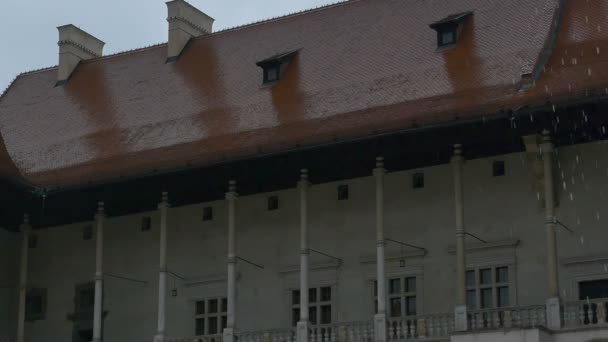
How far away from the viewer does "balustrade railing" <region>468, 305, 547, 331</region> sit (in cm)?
2505

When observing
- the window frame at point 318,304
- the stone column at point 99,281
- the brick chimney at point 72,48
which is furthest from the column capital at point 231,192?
the brick chimney at point 72,48

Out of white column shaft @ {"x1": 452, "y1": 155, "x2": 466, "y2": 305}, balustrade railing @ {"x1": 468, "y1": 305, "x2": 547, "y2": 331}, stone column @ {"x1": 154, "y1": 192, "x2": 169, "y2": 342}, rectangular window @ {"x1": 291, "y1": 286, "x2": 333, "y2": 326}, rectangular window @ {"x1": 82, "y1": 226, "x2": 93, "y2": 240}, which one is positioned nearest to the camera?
balustrade railing @ {"x1": 468, "y1": 305, "x2": 547, "y2": 331}

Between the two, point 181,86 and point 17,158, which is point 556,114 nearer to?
Result: point 181,86

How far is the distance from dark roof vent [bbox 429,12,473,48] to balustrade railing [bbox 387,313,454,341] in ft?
19.5

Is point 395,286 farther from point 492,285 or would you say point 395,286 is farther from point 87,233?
point 87,233

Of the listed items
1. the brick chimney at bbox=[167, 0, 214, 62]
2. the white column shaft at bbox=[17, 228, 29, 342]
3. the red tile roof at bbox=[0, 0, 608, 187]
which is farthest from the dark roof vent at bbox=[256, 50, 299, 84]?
the white column shaft at bbox=[17, 228, 29, 342]

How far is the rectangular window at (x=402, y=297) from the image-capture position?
27.8 metres

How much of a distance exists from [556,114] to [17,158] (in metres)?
12.9

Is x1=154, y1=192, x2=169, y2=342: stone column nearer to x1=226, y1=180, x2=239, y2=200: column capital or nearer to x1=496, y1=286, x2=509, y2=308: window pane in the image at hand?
x1=226, y1=180, x2=239, y2=200: column capital

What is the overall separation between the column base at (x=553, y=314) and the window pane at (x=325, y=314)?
519 centimetres

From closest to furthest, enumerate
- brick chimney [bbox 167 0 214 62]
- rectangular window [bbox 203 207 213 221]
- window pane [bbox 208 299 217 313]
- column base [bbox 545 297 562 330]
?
column base [bbox 545 297 562 330] → window pane [bbox 208 299 217 313] → rectangular window [bbox 203 207 213 221] → brick chimney [bbox 167 0 214 62]

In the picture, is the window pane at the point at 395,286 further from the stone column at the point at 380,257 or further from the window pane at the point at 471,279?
the window pane at the point at 471,279

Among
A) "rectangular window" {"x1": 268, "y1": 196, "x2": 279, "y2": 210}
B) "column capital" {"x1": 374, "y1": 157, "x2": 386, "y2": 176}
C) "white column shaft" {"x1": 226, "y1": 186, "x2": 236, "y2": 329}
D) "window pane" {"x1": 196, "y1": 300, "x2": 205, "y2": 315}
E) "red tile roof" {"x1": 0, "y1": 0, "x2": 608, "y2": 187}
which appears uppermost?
"red tile roof" {"x1": 0, "y1": 0, "x2": 608, "y2": 187}

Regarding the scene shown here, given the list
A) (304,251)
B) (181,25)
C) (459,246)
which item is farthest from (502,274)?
(181,25)
